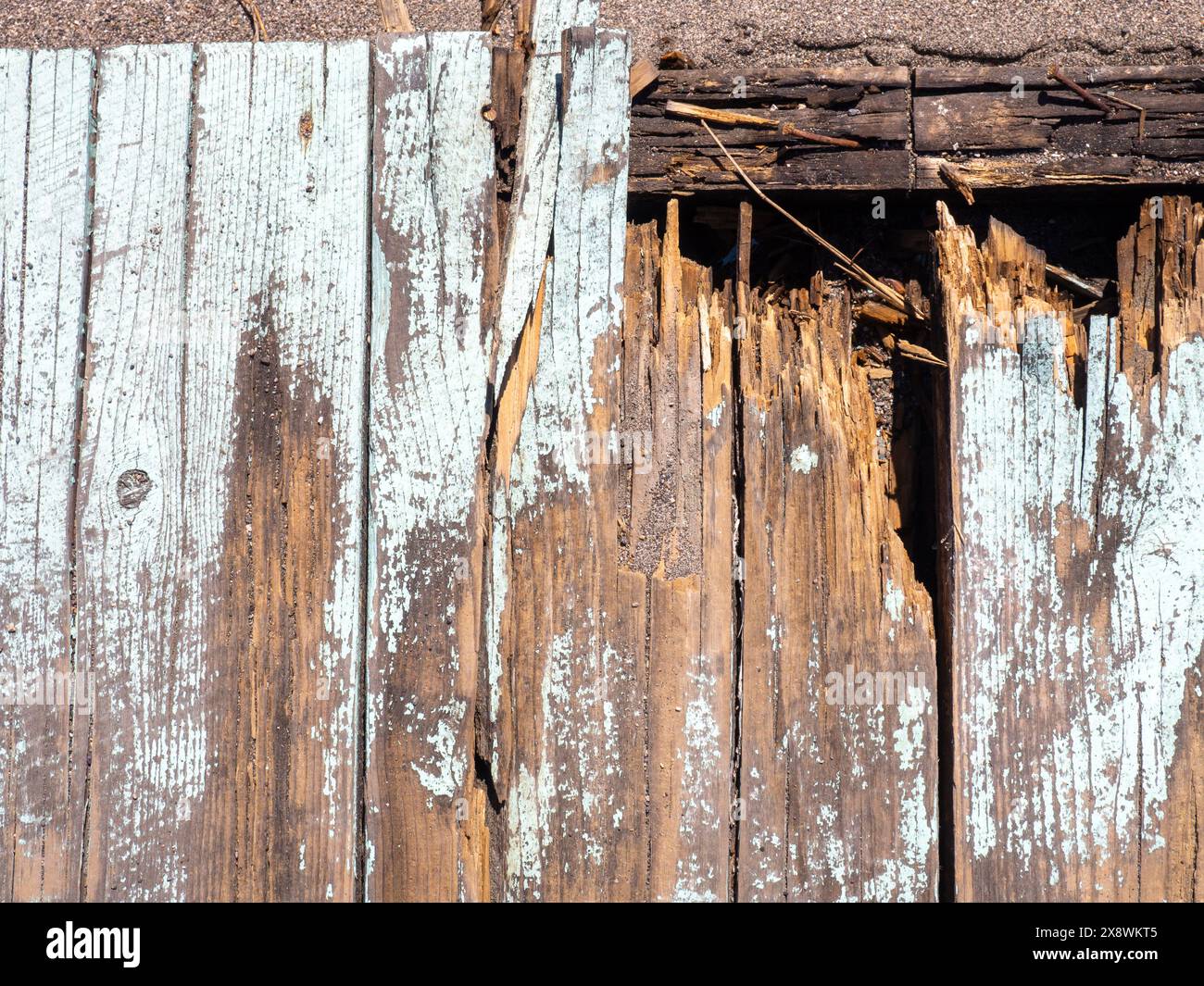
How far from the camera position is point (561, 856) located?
1703mm

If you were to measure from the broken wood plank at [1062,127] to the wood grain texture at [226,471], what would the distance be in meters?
1.28

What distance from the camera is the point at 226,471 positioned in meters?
1.72

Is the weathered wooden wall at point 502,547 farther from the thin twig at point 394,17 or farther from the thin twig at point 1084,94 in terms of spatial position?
the thin twig at point 1084,94

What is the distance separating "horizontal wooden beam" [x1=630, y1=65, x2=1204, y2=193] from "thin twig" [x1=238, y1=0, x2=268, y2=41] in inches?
41.6

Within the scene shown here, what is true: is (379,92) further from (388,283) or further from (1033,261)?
(1033,261)

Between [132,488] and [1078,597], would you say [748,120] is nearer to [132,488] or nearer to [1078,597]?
[1078,597]

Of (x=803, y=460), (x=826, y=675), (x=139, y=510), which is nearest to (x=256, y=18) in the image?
(x=139, y=510)

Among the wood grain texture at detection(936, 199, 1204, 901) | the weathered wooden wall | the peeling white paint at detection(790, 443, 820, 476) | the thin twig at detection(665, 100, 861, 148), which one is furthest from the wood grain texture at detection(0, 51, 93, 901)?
the wood grain texture at detection(936, 199, 1204, 901)

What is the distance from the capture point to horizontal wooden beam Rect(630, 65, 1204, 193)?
1.87m

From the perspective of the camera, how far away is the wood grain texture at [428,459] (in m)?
1.67

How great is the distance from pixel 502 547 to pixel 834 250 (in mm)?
1033

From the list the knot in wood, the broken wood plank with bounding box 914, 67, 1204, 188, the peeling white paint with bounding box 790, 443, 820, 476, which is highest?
the broken wood plank with bounding box 914, 67, 1204, 188

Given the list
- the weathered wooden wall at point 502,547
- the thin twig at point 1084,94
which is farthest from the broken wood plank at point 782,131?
the thin twig at point 1084,94

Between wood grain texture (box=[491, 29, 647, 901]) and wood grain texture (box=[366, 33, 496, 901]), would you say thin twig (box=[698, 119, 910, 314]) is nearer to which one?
wood grain texture (box=[491, 29, 647, 901])
